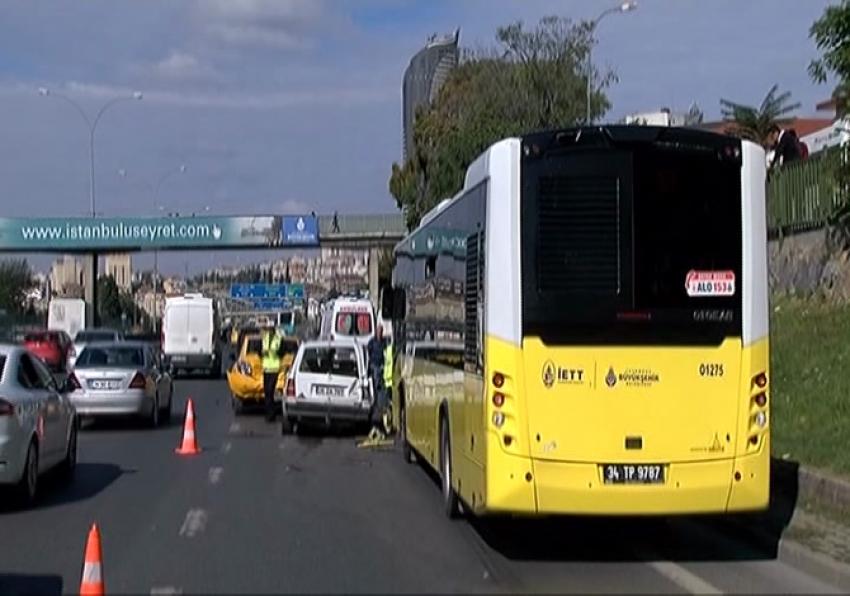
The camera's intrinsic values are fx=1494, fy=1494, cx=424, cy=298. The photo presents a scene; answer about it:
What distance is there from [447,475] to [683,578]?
12.7 feet

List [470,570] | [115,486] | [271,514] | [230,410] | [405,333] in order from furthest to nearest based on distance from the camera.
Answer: [230,410] → [405,333] → [115,486] → [271,514] → [470,570]

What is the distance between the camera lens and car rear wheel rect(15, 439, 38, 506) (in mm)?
15633

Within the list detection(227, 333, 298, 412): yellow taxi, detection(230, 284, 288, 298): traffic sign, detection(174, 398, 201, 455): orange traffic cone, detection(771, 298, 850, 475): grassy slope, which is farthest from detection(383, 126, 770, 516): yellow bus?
detection(230, 284, 288, 298): traffic sign

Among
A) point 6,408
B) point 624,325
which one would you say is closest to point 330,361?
point 6,408

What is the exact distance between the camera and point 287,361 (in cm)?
2964

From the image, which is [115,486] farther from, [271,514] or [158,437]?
[158,437]

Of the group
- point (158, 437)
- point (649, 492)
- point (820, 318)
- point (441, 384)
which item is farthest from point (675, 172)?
point (158, 437)

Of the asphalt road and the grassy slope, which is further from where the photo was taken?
the grassy slope

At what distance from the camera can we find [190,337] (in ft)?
174

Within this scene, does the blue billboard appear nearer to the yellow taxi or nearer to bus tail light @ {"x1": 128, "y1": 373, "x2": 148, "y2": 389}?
the yellow taxi

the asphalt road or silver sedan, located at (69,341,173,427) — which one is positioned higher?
silver sedan, located at (69,341,173,427)

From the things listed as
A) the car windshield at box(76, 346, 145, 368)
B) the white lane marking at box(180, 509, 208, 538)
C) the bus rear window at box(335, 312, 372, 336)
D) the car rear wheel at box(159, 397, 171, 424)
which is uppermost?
the bus rear window at box(335, 312, 372, 336)

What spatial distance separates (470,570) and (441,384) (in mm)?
3903

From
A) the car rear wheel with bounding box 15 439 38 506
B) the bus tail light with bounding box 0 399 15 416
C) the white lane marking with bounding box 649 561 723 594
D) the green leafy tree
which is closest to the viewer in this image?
the white lane marking with bounding box 649 561 723 594
